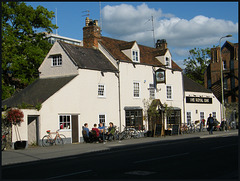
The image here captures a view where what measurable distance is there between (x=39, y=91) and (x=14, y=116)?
5.24 metres

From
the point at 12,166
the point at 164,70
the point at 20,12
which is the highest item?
the point at 20,12

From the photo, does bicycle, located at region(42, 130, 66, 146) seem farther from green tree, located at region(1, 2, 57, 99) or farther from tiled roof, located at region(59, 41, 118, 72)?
green tree, located at region(1, 2, 57, 99)

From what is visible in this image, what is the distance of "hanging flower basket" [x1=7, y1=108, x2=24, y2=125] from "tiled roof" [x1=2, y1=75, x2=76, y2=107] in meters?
2.11

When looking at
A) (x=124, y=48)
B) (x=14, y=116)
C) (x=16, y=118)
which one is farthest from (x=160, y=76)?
(x=14, y=116)

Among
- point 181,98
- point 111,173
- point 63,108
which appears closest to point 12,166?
point 111,173

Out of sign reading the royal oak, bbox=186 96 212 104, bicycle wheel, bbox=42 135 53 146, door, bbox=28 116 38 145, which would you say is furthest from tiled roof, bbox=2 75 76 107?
sign reading the royal oak, bbox=186 96 212 104

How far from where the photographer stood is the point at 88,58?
1162 inches

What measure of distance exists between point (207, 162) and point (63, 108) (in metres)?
14.9

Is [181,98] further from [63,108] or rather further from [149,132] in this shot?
[63,108]

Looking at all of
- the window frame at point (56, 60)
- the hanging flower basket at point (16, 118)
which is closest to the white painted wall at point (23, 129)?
the hanging flower basket at point (16, 118)

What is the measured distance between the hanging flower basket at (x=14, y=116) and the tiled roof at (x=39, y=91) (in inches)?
83.2

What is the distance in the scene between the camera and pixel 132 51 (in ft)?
108

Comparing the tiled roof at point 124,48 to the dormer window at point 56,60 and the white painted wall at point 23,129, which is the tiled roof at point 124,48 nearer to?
the dormer window at point 56,60

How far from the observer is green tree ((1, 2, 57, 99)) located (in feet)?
105
